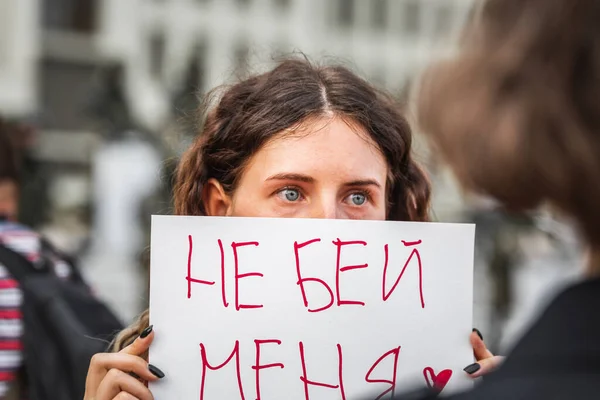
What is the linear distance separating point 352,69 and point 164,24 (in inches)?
1183

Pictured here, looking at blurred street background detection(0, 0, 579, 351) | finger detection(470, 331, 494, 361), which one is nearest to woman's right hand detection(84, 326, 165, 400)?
finger detection(470, 331, 494, 361)

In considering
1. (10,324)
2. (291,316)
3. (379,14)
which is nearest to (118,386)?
(291,316)

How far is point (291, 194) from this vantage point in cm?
165

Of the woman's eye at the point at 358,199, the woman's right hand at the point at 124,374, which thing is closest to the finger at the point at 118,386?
the woman's right hand at the point at 124,374

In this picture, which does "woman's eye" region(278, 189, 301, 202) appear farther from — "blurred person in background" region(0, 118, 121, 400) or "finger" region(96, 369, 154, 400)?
"blurred person in background" region(0, 118, 121, 400)

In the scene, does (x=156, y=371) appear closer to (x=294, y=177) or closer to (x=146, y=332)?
(x=146, y=332)

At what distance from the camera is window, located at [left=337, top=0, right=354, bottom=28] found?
35.0 meters

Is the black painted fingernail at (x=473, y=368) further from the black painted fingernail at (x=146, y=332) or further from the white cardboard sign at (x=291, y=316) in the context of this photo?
the black painted fingernail at (x=146, y=332)

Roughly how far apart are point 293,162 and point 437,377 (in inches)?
18.2

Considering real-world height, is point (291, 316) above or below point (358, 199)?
below

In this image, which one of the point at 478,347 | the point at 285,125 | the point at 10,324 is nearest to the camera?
the point at 478,347

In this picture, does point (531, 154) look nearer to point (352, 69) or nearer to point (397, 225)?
point (397, 225)

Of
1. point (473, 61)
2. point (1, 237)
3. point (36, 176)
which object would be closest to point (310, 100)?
point (473, 61)

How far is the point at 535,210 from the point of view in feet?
2.93
